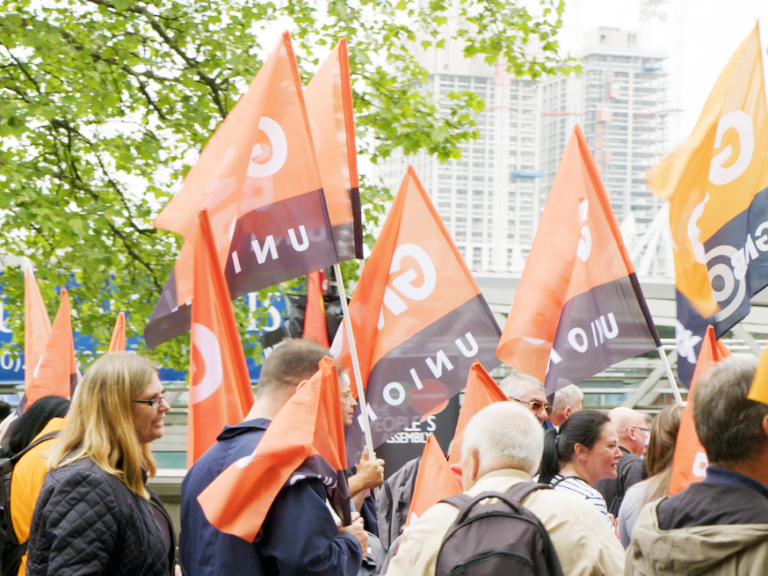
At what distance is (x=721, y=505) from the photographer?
2.01 metres

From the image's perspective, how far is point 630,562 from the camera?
86.0 inches

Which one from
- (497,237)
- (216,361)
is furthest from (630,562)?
(497,237)

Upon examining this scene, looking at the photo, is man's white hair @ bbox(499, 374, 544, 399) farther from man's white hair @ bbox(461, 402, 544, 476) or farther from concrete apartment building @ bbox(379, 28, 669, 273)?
concrete apartment building @ bbox(379, 28, 669, 273)

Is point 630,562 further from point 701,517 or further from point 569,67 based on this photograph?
point 569,67

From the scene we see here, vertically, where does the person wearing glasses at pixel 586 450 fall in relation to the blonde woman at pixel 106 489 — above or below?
below

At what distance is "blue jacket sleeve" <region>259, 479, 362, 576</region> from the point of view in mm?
2680

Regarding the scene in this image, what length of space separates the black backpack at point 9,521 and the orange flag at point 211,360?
0.66m

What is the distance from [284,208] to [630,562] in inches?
103

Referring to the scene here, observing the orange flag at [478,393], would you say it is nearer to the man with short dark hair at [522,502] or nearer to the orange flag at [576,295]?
the orange flag at [576,295]

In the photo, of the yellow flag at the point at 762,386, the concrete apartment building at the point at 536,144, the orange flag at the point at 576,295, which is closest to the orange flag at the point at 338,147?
the orange flag at the point at 576,295

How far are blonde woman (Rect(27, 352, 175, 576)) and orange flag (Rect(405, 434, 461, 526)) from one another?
106 centimetres

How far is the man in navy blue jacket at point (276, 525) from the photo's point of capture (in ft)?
8.88

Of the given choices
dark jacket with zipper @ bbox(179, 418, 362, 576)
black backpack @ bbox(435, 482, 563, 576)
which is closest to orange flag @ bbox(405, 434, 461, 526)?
dark jacket with zipper @ bbox(179, 418, 362, 576)

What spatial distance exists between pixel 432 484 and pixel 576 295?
1.18 metres
